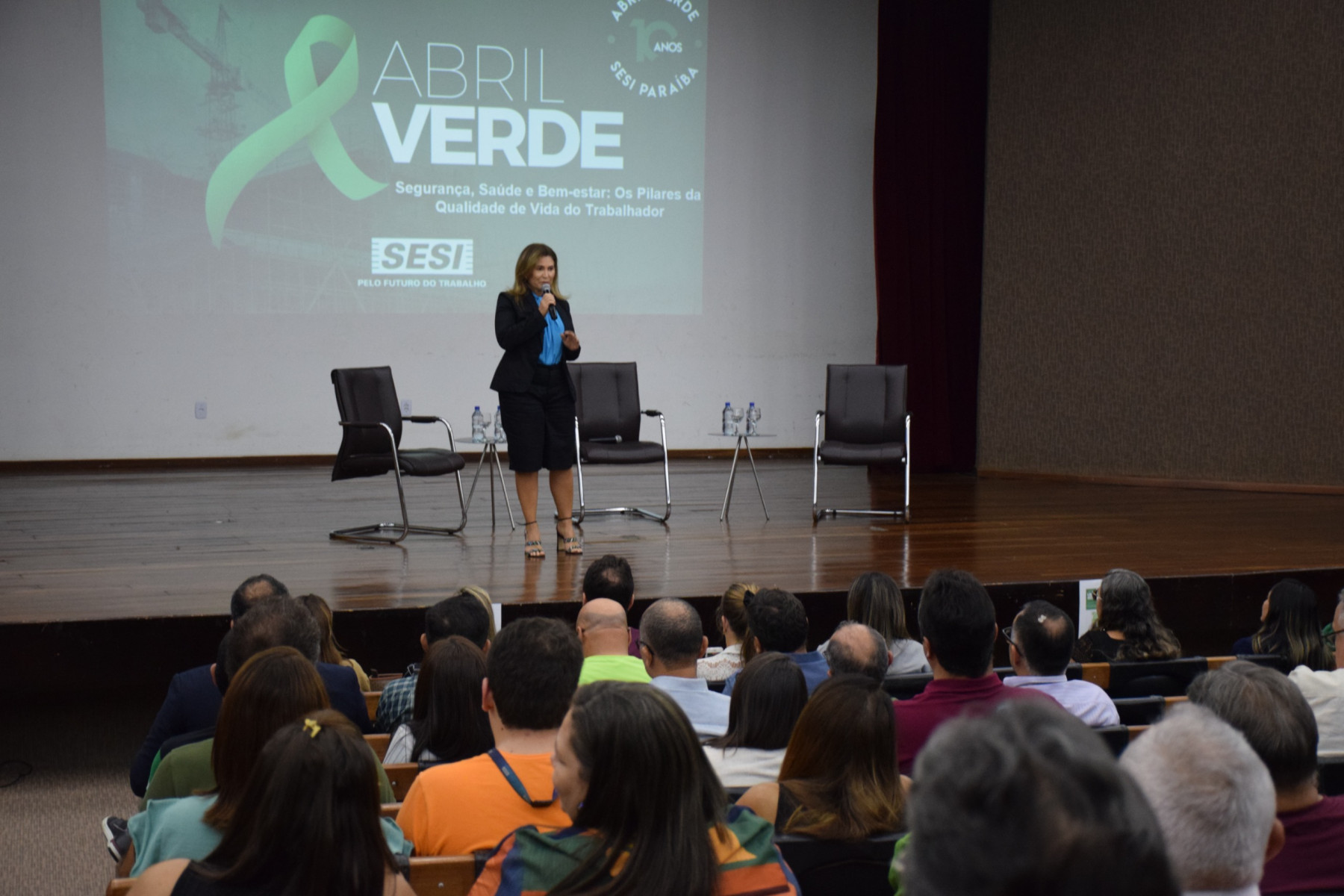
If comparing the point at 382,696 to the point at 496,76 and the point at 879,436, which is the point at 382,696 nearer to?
the point at 879,436

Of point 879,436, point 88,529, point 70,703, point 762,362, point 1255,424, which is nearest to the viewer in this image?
point 70,703

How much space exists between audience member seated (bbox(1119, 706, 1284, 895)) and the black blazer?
3979mm

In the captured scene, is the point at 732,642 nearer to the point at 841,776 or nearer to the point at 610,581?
the point at 610,581

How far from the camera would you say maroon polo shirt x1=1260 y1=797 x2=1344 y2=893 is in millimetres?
1704

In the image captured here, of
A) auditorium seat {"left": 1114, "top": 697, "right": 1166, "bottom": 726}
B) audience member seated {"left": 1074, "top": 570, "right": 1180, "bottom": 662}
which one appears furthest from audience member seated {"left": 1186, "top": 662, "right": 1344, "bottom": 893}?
audience member seated {"left": 1074, "top": 570, "right": 1180, "bottom": 662}

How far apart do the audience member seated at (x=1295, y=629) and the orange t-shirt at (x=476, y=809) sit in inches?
94.0

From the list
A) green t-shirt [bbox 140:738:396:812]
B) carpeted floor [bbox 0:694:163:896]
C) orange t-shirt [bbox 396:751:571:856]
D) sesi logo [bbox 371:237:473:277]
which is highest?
sesi logo [bbox 371:237:473:277]

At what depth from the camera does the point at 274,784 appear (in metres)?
1.34

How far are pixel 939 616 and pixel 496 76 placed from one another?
693 cm

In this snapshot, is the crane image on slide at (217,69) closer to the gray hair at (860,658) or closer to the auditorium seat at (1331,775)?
the gray hair at (860,658)

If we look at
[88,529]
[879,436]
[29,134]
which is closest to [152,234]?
[29,134]

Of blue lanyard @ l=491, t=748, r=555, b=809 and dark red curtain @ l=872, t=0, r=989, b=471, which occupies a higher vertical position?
dark red curtain @ l=872, t=0, r=989, b=471

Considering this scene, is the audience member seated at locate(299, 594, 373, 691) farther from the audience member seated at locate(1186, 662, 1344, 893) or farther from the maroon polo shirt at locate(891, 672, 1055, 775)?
the audience member seated at locate(1186, 662, 1344, 893)

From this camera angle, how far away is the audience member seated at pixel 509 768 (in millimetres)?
1814
